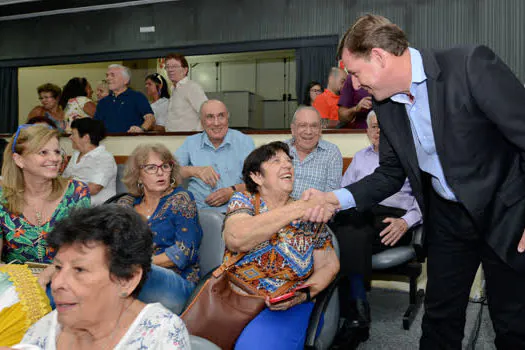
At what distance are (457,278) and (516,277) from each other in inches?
8.0

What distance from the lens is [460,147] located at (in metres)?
1.55

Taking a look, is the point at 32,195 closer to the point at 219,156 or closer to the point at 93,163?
the point at 219,156

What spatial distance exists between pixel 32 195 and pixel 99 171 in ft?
5.20

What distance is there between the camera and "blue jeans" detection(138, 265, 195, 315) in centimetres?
196

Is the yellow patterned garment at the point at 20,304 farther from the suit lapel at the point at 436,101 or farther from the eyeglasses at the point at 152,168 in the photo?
the suit lapel at the point at 436,101

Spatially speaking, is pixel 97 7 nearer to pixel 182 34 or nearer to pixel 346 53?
pixel 182 34

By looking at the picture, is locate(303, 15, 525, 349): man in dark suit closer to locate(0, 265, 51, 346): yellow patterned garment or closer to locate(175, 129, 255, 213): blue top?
locate(0, 265, 51, 346): yellow patterned garment

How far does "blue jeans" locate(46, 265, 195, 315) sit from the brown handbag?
15cm

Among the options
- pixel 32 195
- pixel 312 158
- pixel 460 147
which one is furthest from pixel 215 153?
pixel 460 147

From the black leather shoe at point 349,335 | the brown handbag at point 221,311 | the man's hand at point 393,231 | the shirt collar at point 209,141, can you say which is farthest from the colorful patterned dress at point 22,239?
the man's hand at point 393,231

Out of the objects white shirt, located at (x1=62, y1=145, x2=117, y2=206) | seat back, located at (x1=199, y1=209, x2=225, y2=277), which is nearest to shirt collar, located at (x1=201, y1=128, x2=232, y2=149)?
white shirt, located at (x1=62, y1=145, x2=117, y2=206)

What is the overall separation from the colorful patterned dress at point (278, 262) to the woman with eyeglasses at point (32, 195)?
839 mm

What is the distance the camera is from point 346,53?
167cm

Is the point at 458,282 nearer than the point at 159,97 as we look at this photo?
Yes
